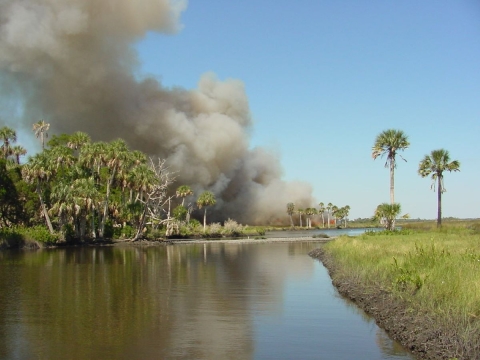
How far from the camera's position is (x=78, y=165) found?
180 feet

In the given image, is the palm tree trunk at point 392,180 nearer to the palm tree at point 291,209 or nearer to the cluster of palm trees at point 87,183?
the cluster of palm trees at point 87,183

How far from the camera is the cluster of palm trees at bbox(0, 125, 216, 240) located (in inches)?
1957

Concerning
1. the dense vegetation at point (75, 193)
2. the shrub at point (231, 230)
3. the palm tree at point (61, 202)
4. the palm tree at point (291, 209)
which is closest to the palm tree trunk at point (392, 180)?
the dense vegetation at point (75, 193)

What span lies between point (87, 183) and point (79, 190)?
1.55 m

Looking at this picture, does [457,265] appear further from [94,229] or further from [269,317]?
[94,229]

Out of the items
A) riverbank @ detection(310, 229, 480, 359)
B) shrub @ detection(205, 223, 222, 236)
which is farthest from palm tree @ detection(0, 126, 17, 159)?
riverbank @ detection(310, 229, 480, 359)

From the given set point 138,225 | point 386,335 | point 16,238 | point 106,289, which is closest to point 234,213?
point 138,225

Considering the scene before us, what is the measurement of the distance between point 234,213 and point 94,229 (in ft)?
162

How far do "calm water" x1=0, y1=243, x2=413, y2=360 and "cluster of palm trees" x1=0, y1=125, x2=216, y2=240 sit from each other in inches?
1019

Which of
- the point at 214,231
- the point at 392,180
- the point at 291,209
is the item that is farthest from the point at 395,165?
the point at 291,209

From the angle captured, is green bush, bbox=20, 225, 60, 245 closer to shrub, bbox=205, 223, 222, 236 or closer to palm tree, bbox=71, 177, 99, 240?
palm tree, bbox=71, 177, 99, 240

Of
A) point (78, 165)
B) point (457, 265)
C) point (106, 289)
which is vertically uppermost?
point (78, 165)

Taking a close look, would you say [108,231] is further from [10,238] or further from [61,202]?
[10,238]

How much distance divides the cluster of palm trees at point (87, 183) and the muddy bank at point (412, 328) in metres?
37.9
